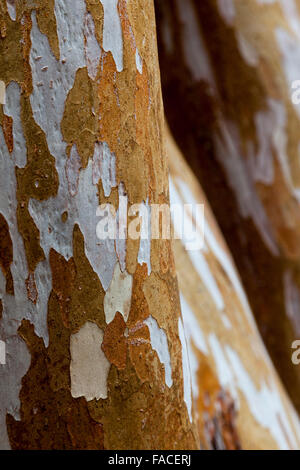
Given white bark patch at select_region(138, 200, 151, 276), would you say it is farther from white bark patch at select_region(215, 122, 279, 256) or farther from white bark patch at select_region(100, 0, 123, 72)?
white bark patch at select_region(215, 122, 279, 256)

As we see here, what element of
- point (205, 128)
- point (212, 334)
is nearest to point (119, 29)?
point (212, 334)

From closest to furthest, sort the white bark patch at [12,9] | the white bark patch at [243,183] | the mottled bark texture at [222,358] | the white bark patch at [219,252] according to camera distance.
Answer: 1. the white bark patch at [12,9]
2. the mottled bark texture at [222,358]
3. the white bark patch at [219,252]
4. the white bark patch at [243,183]

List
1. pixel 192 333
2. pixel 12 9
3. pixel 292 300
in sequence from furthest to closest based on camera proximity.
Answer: pixel 292 300 → pixel 192 333 → pixel 12 9

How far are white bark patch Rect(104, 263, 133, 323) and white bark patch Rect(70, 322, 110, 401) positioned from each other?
0.7 inches

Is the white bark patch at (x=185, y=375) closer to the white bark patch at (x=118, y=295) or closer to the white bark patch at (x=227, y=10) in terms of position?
the white bark patch at (x=118, y=295)

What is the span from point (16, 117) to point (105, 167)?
75mm

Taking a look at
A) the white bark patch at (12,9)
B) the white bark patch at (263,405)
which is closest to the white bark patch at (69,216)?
the white bark patch at (12,9)

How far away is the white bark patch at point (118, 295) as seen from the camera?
43 centimetres

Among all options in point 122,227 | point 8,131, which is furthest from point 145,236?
point 8,131

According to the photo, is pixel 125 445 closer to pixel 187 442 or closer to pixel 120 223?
pixel 187 442

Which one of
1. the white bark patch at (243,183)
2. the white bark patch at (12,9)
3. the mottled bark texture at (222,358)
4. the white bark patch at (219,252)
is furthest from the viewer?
the white bark patch at (243,183)

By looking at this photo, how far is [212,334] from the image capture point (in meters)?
0.73

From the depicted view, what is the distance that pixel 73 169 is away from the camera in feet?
1.36

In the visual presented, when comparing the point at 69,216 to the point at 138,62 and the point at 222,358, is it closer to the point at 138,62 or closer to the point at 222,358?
the point at 138,62
